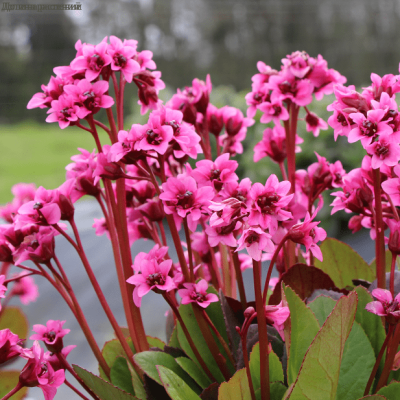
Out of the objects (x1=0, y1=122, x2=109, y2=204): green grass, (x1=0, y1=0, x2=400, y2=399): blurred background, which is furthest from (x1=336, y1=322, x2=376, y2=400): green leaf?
(x1=0, y1=122, x2=109, y2=204): green grass

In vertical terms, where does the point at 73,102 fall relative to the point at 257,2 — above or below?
below

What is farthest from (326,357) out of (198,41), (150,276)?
(198,41)

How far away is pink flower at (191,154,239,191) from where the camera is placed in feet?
1.11

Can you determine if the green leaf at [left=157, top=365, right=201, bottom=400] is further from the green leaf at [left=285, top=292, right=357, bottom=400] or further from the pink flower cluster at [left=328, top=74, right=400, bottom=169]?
the pink flower cluster at [left=328, top=74, right=400, bottom=169]

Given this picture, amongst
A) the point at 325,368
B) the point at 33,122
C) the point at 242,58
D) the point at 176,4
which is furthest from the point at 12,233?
the point at 33,122

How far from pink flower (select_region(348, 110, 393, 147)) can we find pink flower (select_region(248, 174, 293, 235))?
0.23ft

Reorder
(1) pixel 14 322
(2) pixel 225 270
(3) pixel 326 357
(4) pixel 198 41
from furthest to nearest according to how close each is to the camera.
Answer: (4) pixel 198 41, (1) pixel 14 322, (2) pixel 225 270, (3) pixel 326 357

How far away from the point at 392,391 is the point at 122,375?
0.26 m

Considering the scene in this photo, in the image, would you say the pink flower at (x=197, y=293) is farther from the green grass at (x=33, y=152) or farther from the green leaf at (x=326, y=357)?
the green grass at (x=33, y=152)

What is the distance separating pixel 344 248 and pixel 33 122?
1157cm

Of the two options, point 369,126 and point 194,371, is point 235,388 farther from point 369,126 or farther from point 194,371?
point 369,126

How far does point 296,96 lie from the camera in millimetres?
415

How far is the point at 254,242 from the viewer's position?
0.28m

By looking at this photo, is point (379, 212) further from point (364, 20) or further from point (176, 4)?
point (176, 4)
